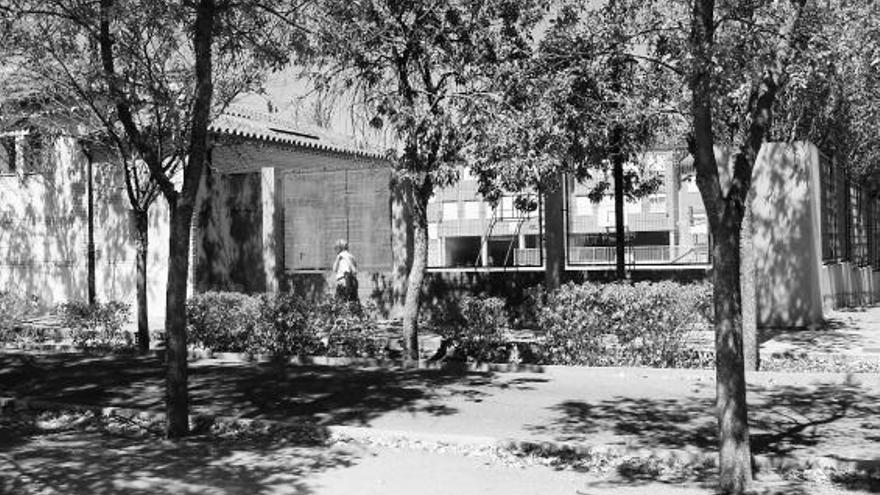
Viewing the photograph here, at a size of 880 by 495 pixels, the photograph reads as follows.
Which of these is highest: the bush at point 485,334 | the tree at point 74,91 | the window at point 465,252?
the tree at point 74,91

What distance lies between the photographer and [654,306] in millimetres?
10688

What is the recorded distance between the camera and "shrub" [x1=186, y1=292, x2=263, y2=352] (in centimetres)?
1267

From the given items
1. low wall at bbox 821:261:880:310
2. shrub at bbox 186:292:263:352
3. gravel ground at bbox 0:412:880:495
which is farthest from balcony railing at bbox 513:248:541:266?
gravel ground at bbox 0:412:880:495

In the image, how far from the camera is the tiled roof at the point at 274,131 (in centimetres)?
1948

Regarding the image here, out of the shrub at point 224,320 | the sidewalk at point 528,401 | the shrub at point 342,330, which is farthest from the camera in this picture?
the shrub at point 224,320

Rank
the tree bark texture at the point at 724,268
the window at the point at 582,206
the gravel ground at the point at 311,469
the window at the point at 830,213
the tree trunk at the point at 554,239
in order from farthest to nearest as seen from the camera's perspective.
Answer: the window at the point at 582,206 → the window at the point at 830,213 → the tree trunk at the point at 554,239 → the gravel ground at the point at 311,469 → the tree bark texture at the point at 724,268

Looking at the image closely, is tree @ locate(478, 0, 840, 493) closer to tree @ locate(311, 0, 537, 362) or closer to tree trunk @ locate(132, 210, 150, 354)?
tree @ locate(311, 0, 537, 362)

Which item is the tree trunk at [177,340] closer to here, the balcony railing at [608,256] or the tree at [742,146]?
the tree at [742,146]

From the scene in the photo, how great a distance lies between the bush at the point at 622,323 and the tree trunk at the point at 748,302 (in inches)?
22.1

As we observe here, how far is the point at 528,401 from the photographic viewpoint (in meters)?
8.98

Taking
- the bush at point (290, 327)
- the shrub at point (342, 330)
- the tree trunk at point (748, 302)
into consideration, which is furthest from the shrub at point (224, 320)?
the tree trunk at point (748, 302)

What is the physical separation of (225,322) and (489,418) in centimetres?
581

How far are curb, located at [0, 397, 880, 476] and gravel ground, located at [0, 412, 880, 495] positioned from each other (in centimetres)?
4

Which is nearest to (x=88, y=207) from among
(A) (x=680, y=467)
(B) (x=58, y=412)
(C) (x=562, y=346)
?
(B) (x=58, y=412)
